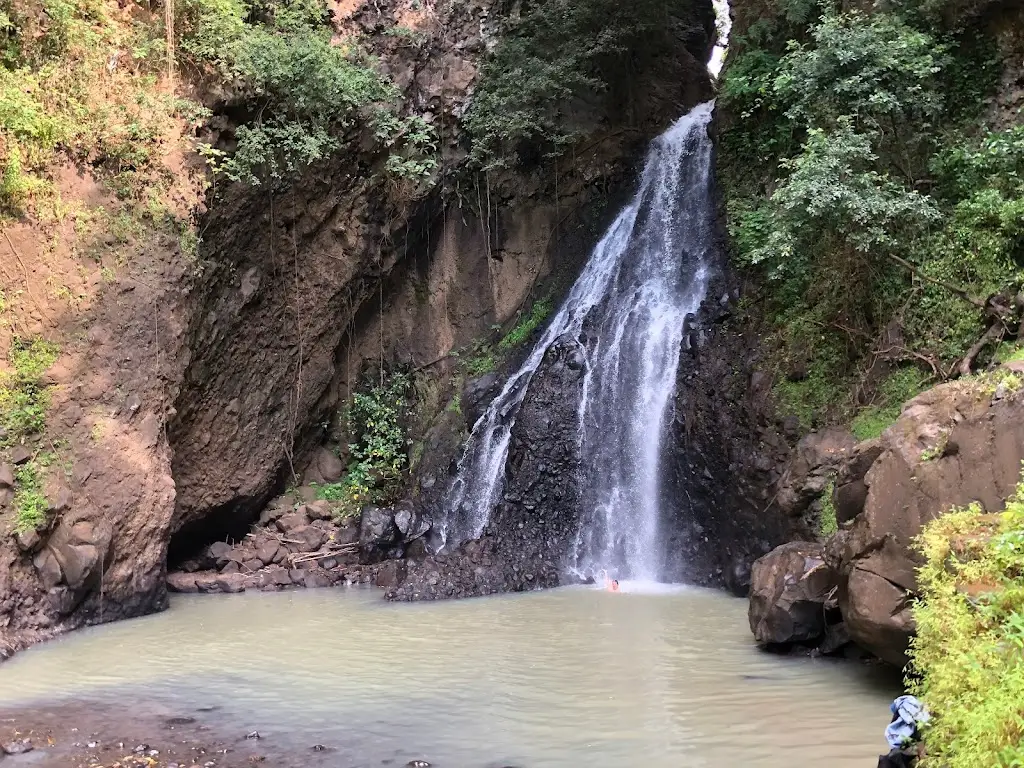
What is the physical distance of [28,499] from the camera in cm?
994

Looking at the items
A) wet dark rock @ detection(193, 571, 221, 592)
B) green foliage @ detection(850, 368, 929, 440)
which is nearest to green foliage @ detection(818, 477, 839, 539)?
green foliage @ detection(850, 368, 929, 440)

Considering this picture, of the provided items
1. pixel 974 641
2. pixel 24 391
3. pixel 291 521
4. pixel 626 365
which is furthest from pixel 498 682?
pixel 291 521

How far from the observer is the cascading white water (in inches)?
525

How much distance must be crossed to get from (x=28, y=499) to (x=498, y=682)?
656 cm

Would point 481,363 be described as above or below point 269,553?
above

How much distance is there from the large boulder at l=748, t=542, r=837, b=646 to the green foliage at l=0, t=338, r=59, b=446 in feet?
30.4

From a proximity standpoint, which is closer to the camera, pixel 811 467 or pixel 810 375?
pixel 811 467

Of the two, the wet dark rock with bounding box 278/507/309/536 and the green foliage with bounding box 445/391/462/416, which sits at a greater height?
the green foliage with bounding box 445/391/462/416

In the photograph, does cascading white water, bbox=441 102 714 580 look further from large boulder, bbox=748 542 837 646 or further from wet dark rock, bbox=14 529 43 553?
wet dark rock, bbox=14 529 43 553

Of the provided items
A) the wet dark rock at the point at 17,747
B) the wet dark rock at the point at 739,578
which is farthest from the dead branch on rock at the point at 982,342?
the wet dark rock at the point at 17,747

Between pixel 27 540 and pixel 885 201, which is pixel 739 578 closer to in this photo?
pixel 885 201

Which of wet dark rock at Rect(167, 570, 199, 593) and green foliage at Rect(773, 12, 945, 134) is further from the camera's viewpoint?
wet dark rock at Rect(167, 570, 199, 593)

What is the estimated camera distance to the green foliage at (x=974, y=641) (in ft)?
10.5

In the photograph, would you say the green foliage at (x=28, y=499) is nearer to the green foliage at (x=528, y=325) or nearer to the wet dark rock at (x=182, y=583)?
the wet dark rock at (x=182, y=583)
